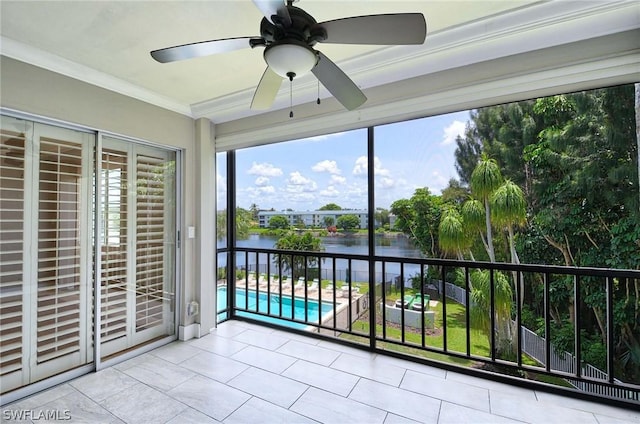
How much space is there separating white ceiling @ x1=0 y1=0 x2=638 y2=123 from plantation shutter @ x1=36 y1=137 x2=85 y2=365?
71cm

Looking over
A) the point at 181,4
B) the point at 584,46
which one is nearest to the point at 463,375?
the point at 584,46

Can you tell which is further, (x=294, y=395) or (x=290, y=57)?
(x=294, y=395)

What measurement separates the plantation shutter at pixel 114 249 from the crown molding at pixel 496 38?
1915 mm

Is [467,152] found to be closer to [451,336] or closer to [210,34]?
[451,336]

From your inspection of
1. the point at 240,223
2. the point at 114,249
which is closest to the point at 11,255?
the point at 114,249

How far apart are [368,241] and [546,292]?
146 centimetres

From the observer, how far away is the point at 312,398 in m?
2.05

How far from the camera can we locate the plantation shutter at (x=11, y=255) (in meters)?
2.02

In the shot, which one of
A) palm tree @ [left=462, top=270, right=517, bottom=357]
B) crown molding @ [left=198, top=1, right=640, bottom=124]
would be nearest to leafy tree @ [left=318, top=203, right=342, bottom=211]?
crown molding @ [left=198, top=1, right=640, bottom=124]

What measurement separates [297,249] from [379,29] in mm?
2661

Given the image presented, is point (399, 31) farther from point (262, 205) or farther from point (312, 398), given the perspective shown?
point (262, 205)

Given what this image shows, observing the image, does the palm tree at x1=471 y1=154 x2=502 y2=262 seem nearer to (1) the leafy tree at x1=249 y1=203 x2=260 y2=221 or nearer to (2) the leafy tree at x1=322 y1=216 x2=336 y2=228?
(2) the leafy tree at x1=322 y1=216 x2=336 y2=228

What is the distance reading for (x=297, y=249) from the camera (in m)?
3.48

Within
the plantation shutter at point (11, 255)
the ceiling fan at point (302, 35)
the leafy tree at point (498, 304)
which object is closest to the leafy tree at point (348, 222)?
the leafy tree at point (498, 304)
